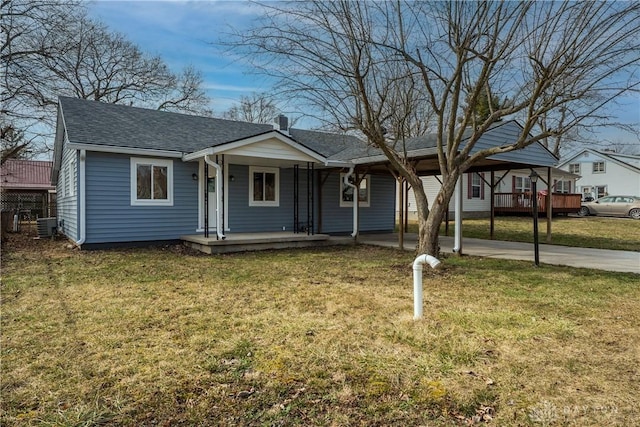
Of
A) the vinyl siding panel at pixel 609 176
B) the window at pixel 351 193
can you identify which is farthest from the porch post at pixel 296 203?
the vinyl siding panel at pixel 609 176

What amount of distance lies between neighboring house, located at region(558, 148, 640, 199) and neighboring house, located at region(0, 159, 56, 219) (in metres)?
35.9

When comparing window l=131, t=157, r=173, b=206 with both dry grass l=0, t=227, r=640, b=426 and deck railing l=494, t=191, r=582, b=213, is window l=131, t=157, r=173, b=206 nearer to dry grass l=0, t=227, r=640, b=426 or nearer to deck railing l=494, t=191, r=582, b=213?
dry grass l=0, t=227, r=640, b=426

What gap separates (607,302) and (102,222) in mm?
10241

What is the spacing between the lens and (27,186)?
2997cm

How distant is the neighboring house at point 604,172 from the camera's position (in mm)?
29781

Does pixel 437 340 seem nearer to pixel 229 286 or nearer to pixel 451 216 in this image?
pixel 229 286

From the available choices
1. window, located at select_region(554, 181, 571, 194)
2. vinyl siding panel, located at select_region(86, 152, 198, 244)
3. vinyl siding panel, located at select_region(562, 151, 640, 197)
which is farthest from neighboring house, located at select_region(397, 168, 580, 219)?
vinyl siding panel, located at select_region(86, 152, 198, 244)

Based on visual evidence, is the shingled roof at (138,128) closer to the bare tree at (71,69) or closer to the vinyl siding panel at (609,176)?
the bare tree at (71,69)

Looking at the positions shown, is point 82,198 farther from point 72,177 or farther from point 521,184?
point 521,184

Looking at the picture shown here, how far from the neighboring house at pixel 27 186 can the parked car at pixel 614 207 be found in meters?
29.8

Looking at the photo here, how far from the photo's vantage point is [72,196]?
11062 millimetres

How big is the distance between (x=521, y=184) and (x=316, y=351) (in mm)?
24502

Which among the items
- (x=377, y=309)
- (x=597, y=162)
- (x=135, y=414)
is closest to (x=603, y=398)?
(x=377, y=309)

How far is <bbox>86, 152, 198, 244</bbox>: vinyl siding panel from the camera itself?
9.77 metres
